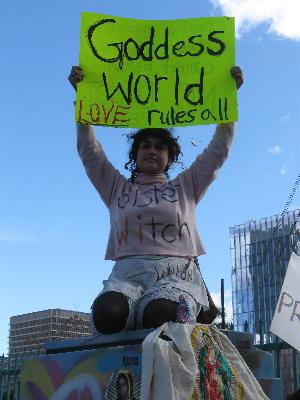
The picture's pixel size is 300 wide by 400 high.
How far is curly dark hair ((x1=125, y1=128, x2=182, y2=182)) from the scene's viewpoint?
10.3ft

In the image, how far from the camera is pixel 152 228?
111 inches

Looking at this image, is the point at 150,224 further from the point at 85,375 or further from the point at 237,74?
the point at 237,74

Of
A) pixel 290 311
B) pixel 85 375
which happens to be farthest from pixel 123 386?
pixel 290 311

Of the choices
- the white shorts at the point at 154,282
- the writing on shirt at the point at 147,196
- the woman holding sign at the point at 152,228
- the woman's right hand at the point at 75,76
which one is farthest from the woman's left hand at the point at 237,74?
the white shorts at the point at 154,282

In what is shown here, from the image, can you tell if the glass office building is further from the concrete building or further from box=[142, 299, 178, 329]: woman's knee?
box=[142, 299, 178, 329]: woman's knee

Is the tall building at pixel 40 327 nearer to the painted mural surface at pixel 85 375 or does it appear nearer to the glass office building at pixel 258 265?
the glass office building at pixel 258 265

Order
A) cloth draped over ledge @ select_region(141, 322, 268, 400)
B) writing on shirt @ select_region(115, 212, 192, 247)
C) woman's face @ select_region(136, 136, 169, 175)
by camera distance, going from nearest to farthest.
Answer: cloth draped over ledge @ select_region(141, 322, 268, 400) < writing on shirt @ select_region(115, 212, 192, 247) < woman's face @ select_region(136, 136, 169, 175)

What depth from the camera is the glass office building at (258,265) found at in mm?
59516

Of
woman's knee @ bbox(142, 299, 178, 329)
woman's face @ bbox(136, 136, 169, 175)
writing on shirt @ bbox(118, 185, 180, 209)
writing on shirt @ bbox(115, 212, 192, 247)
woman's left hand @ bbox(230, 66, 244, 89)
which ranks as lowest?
woman's knee @ bbox(142, 299, 178, 329)

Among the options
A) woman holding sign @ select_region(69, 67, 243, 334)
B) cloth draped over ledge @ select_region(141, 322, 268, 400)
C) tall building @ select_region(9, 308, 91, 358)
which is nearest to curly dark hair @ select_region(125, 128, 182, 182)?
woman holding sign @ select_region(69, 67, 243, 334)

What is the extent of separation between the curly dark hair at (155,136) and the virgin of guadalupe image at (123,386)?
1.19 metres

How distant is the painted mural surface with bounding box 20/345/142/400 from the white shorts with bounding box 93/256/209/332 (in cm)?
26

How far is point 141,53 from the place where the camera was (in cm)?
333

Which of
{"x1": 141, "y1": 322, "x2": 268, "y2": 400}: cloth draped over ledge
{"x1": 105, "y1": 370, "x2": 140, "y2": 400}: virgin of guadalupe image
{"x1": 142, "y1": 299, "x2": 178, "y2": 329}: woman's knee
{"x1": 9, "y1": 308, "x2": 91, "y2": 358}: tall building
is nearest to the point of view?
{"x1": 141, "y1": 322, "x2": 268, "y2": 400}: cloth draped over ledge
